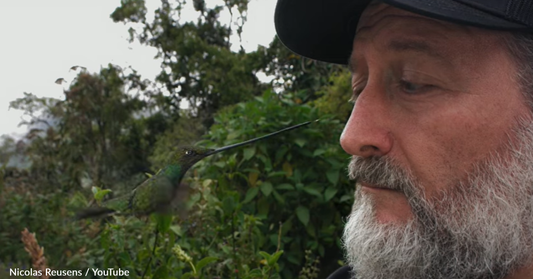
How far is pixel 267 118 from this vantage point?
308cm

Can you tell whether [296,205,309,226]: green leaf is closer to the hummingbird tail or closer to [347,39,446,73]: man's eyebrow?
the hummingbird tail

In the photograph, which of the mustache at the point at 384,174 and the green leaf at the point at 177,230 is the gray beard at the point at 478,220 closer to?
the mustache at the point at 384,174

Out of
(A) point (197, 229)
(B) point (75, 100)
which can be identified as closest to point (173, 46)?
(B) point (75, 100)

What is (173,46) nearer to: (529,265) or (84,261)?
(84,261)

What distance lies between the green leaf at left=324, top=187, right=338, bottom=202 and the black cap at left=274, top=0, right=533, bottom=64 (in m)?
1.23

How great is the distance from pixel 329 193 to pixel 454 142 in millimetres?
1789

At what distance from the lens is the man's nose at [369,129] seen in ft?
3.95

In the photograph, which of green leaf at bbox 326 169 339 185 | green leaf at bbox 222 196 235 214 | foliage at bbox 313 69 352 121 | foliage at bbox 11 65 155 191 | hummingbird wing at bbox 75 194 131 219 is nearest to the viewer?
hummingbird wing at bbox 75 194 131 219

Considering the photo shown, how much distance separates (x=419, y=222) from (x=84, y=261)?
53.6 inches

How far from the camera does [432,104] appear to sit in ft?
3.81

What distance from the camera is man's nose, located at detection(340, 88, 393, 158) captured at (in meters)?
1.20

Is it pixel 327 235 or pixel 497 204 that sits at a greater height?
pixel 497 204

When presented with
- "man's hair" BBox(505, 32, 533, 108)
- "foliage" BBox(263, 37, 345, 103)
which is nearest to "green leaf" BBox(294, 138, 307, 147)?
"man's hair" BBox(505, 32, 533, 108)

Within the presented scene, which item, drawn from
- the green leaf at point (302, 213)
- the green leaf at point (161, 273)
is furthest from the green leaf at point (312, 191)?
the green leaf at point (161, 273)
